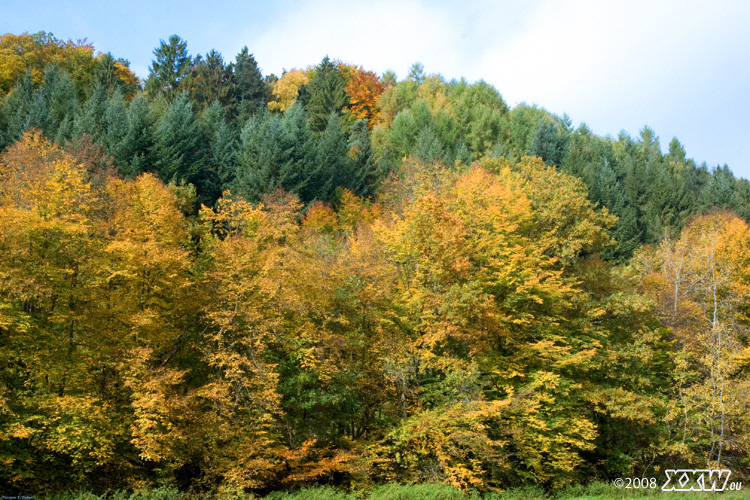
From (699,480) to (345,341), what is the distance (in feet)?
56.5

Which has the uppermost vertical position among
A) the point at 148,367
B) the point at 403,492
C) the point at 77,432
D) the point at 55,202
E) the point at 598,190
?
the point at 598,190

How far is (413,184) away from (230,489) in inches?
1030

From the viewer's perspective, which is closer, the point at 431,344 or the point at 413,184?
the point at 431,344

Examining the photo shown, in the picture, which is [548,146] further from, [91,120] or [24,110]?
[24,110]

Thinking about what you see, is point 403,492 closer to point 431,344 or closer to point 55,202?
point 431,344

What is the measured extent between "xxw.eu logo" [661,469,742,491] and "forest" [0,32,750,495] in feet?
2.29

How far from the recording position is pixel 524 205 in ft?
104

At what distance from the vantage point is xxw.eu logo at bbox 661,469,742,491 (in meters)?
26.7

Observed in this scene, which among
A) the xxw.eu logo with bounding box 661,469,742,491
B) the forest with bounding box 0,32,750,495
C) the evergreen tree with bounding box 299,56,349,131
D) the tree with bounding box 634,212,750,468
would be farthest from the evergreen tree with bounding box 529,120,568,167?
the xxw.eu logo with bounding box 661,469,742,491

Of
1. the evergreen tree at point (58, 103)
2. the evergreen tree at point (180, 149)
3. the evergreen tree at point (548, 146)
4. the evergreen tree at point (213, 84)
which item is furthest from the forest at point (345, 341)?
the evergreen tree at point (213, 84)

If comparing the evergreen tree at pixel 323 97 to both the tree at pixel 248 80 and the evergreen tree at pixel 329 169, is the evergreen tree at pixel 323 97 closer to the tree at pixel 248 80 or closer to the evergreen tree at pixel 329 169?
the tree at pixel 248 80

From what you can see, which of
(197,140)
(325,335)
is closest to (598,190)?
(197,140)

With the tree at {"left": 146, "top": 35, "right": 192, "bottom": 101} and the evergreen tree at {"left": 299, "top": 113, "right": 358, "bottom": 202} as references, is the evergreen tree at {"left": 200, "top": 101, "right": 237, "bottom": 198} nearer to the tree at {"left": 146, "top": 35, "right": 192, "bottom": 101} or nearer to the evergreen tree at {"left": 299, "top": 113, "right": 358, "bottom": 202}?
the evergreen tree at {"left": 299, "top": 113, "right": 358, "bottom": 202}

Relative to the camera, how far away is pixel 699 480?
27.9m
